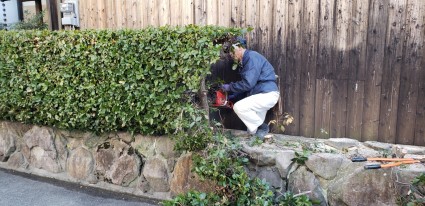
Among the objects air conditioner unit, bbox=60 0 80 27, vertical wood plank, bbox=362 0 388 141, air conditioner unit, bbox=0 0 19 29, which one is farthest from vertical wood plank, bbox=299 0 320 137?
air conditioner unit, bbox=0 0 19 29

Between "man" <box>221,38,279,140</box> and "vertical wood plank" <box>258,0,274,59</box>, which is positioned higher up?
"vertical wood plank" <box>258,0,274,59</box>

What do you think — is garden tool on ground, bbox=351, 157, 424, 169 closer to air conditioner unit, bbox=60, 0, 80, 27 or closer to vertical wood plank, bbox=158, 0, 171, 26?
vertical wood plank, bbox=158, 0, 171, 26

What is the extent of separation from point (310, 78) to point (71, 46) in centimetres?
334

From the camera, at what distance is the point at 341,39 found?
4527 mm

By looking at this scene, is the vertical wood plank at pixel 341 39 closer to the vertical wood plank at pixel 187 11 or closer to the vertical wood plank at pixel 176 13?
the vertical wood plank at pixel 187 11

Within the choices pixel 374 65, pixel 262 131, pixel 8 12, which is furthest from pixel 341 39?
pixel 8 12

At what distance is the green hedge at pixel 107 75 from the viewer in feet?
14.8

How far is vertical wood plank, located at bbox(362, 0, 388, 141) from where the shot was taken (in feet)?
14.1

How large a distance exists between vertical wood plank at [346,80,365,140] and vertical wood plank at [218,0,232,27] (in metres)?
1.87

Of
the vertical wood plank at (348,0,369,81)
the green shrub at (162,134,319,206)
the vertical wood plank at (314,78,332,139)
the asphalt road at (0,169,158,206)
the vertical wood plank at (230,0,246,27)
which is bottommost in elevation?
the asphalt road at (0,169,158,206)

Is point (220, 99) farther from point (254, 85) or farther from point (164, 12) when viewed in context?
point (164, 12)

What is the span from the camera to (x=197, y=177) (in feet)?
15.4

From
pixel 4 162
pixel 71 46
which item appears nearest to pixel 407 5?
pixel 71 46

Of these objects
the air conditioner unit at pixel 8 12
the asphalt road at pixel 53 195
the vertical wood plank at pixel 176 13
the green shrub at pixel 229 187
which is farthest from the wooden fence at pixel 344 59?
the air conditioner unit at pixel 8 12
